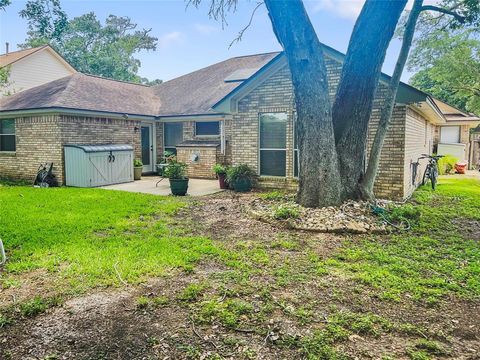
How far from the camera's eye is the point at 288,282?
419 centimetres

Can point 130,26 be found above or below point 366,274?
above

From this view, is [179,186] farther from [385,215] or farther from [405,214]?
[405,214]

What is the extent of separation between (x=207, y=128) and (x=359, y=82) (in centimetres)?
929

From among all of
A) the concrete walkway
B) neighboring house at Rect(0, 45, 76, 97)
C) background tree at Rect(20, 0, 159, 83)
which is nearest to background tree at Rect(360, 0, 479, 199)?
the concrete walkway

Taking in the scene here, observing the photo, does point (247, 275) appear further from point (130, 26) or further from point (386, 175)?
point (130, 26)

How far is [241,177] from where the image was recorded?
37.1ft

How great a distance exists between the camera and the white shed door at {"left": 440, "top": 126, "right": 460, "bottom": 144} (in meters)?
24.6

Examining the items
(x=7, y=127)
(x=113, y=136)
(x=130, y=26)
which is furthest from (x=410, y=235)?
(x=130, y=26)

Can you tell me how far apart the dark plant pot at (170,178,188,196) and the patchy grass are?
5802mm

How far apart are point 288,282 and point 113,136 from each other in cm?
1205

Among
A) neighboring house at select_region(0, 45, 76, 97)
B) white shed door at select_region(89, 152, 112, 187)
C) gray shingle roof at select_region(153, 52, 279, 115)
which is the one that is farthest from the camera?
neighboring house at select_region(0, 45, 76, 97)

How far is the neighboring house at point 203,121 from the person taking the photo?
10086 mm

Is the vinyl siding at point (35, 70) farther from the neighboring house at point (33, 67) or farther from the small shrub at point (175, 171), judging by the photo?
the small shrub at point (175, 171)

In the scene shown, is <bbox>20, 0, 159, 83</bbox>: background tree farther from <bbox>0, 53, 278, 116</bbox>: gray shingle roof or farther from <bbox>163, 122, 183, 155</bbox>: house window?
<bbox>163, 122, 183, 155</bbox>: house window
